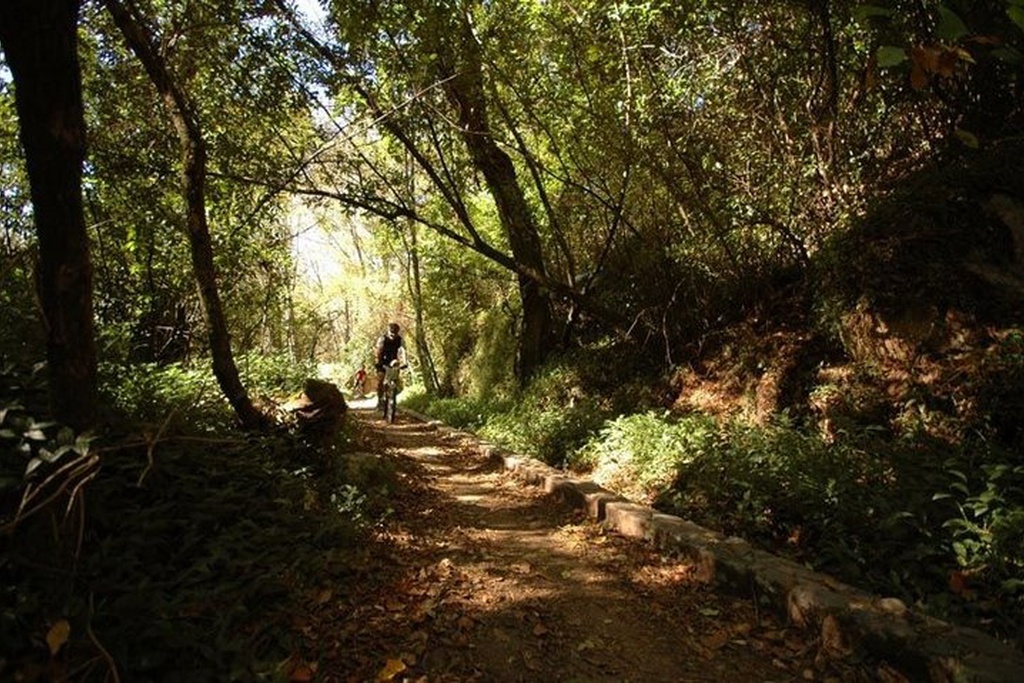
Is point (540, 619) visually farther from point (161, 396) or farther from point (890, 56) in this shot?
point (161, 396)

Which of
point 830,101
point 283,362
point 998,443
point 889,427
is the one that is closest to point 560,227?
point 830,101

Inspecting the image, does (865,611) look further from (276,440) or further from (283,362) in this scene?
(283,362)

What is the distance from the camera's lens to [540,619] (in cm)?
356

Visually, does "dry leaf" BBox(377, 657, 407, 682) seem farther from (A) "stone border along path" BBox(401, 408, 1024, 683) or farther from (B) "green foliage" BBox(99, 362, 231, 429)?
(B) "green foliage" BBox(99, 362, 231, 429)

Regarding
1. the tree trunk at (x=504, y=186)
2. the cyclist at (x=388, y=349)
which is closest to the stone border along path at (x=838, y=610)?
the tree trunk at (x=504, y=186)

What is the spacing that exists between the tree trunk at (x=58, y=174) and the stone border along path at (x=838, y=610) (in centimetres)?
387

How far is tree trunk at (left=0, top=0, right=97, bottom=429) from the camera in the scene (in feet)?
8.77

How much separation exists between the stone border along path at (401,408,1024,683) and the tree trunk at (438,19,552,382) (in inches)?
206

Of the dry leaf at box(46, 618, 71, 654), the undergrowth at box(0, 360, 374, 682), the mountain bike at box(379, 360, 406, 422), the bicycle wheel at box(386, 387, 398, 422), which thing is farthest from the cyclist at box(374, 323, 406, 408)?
the dry leaf at box(46, 618, 71, 654)

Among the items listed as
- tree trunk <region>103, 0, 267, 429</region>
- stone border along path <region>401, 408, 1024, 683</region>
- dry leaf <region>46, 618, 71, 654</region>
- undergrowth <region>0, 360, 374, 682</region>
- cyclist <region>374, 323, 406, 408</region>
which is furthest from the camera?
cyclist <region>374, 323, 406, 408</region>

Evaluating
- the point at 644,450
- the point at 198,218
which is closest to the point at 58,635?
the point at 198,218

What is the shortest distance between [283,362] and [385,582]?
7.37 metres

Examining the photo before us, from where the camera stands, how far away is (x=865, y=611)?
9.84ft

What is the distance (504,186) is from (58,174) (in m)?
7.60
